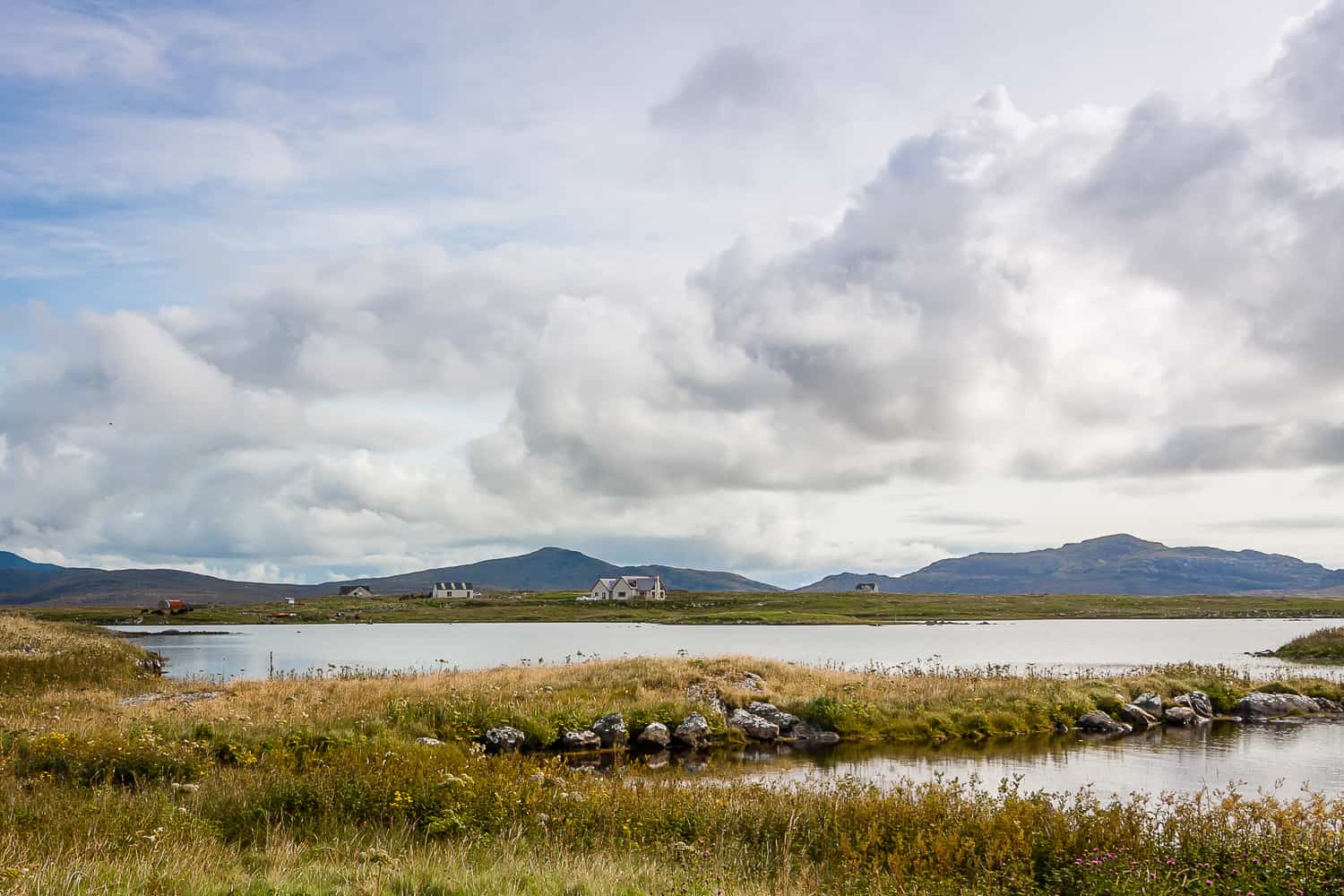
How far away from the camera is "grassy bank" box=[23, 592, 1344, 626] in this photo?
14288 centimetres

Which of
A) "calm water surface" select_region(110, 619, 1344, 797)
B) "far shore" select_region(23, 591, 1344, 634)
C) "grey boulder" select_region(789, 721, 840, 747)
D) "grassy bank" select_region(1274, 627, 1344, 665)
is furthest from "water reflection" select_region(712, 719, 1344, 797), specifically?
"far shore" select_region(23, 591, 1344, 634)

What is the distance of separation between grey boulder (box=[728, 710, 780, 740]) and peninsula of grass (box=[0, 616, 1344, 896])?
7027 mm

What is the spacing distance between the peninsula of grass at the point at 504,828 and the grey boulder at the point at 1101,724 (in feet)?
44.2

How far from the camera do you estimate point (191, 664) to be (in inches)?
2517

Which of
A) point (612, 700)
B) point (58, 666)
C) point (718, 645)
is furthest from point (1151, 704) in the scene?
point (718, 645)

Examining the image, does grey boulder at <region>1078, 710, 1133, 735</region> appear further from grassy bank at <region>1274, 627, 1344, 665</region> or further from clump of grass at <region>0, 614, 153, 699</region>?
grassy bank at <region>1274, 627, 1344, 665</region>

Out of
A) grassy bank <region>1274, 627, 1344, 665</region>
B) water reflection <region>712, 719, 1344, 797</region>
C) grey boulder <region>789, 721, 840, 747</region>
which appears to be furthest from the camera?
grassy bank <region>1274, 627, 1344, 665</region>

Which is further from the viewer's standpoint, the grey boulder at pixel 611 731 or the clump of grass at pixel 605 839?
the grey boulder at pixel 611 731

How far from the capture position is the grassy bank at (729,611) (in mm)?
142875

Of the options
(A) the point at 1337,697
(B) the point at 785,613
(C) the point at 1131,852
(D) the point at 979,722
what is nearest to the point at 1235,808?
(C) the point at 1131,852

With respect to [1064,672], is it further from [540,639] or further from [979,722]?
[540,639]

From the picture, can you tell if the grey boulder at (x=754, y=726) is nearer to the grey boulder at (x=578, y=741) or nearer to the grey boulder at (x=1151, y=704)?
the grey boulder at (x=578, y=741)

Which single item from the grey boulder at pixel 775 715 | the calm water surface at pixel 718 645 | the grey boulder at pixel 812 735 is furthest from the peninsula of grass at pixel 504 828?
the calm water surface at pixel 718 645

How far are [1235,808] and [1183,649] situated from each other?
2835 inches
